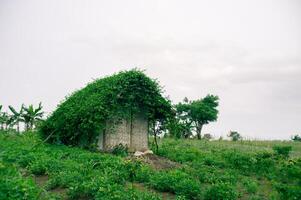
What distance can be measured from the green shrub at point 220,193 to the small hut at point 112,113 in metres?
9.15

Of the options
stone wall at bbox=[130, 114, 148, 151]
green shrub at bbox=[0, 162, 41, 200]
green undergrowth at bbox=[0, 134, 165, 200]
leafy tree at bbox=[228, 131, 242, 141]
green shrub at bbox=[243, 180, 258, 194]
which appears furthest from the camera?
leafy tree at bbox=[228, 131, 242, 141]

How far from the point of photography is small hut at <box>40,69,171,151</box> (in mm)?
18359

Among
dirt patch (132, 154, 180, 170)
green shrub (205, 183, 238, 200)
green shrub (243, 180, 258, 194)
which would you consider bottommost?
green shrub (243, 180, 258, 194)

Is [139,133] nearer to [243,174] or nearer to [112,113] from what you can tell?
[112,113]

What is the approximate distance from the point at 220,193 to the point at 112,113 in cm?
1014

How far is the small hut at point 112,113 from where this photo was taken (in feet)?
60.2

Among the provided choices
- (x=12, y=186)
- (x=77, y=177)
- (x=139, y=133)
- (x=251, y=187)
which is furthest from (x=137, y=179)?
(x=139, y=133)

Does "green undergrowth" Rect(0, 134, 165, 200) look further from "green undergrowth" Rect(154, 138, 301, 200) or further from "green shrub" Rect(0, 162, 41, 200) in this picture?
"green undergrowth" Rect(154, 138, 301, 200)

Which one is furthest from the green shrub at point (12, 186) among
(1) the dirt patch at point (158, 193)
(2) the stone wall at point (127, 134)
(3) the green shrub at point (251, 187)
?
(2) the stone wall at point (127, 134)

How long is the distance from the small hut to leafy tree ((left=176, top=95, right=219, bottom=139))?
2533 cm

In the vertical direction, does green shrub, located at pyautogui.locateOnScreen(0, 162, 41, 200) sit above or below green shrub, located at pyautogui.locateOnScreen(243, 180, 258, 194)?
above

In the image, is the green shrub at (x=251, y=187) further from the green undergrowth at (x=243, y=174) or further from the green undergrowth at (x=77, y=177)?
the green undergrowth at (x=77, y=177)

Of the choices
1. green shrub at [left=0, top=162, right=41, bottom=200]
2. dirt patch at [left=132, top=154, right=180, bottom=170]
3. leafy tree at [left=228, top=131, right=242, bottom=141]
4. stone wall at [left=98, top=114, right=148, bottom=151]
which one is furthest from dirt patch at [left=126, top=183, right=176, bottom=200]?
leafy tree at [left=228, top=131, right=242, bottom=141]

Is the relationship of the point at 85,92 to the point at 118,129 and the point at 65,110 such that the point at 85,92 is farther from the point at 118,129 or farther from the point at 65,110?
the point at 118,129
